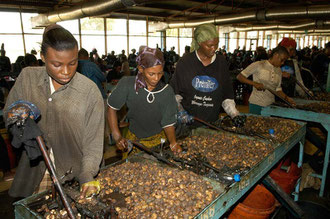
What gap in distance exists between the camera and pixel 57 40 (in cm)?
124

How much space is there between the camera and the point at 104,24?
1327 cm

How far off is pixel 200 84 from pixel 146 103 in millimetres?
726

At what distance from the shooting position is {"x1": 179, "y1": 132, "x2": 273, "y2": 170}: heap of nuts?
1.92 metres

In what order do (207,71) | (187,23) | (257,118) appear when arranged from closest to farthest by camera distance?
(207,71) → (257,118) → (187,23)

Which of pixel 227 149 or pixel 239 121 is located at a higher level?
pixel 239 121

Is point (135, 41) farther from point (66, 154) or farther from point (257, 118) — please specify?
point (66, 154)

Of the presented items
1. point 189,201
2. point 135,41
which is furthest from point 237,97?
point 135,41

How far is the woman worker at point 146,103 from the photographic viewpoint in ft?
6.38

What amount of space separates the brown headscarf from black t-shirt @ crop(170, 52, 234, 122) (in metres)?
0.68

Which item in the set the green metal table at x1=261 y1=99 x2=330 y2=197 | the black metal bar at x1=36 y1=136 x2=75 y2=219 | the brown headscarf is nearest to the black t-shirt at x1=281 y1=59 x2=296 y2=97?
the green metal table at x1=261 y1=99 x2=330 y2=197

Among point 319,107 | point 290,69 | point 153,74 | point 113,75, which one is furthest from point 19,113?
point 113,75

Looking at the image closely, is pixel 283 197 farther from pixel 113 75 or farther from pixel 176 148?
pixel 113 75

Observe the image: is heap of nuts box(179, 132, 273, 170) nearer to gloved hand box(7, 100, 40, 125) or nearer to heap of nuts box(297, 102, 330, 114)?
gloved hand box(7, 100, 40, 125)

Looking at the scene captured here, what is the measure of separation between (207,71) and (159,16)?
12285mm
